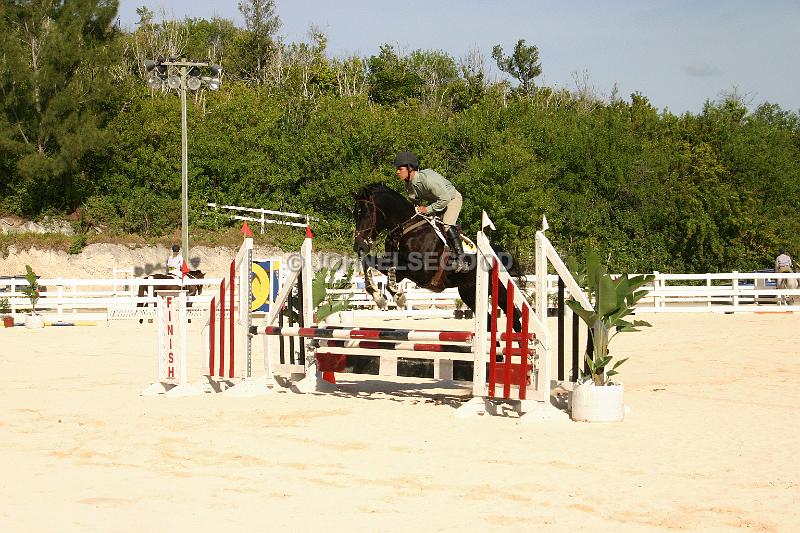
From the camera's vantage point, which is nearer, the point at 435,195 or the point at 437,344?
the point at 437,344

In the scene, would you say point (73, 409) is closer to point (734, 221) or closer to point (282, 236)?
point (282, 236)

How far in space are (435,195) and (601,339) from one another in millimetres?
2505

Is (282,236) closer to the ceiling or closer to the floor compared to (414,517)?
closer to the ceiling

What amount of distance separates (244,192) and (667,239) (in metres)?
17.3

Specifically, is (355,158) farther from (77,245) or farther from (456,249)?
(456,249)

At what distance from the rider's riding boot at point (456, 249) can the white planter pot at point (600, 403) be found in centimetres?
202

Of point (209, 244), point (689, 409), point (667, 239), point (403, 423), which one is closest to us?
point (403, 423)

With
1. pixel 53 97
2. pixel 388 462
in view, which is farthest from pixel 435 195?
pixel 53 97

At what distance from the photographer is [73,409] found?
867cm

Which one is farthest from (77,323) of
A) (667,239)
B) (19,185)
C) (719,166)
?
(719,166)

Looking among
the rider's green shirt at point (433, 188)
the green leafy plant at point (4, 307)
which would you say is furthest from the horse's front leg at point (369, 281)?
the green leafy plant at point (4, 307)

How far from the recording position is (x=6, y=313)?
22.3 meters

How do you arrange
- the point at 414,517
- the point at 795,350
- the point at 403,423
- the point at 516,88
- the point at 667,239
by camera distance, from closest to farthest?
the point at 414,517
the point at 403,423
the point at 795,350
the point at 667,239
the point at 516,88

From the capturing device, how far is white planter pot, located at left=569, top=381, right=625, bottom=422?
783cm
